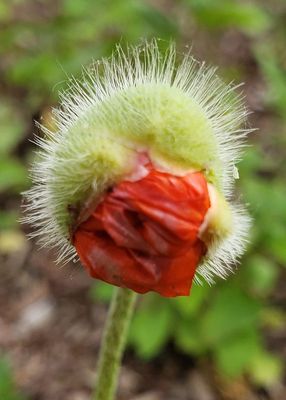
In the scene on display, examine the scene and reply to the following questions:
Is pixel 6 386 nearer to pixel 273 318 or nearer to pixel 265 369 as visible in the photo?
pixel 265 369

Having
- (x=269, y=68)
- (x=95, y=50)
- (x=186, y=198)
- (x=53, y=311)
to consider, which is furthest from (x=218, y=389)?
(x=186, y=198)

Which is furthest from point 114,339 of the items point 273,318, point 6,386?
point 273,318

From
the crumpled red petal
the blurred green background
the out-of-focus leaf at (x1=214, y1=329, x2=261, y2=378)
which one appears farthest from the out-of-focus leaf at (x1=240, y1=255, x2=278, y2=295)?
the crumpled red petal

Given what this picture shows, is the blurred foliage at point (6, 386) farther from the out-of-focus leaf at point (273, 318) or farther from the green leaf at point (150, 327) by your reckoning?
the out-of-focus leaf at point (273, 318)

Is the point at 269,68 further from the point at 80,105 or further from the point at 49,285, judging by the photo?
the point at 80,105

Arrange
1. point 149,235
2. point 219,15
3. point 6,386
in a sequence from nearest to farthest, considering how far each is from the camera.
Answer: point 149,235 < point 6,386 < point 219,15

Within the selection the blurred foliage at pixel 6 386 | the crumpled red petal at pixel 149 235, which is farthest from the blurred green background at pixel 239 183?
the crumpled red petal at pixel 149 235
